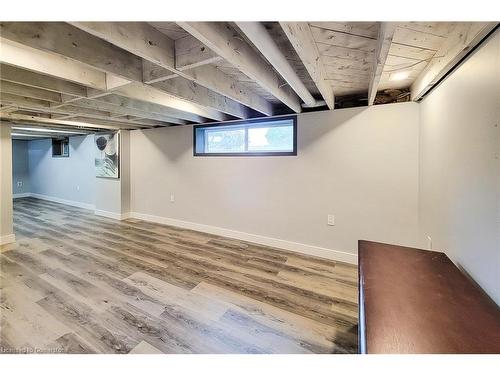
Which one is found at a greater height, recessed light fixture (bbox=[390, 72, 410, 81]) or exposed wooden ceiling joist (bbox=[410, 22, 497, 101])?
recessed light fixture (bbox=[390, 72, 410, 81])

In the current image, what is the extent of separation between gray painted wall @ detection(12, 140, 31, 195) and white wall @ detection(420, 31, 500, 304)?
10595 mm

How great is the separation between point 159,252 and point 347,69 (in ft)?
10.2

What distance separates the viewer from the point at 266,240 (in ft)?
11.2

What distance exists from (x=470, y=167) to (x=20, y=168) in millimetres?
10768

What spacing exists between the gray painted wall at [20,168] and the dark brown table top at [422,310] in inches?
401

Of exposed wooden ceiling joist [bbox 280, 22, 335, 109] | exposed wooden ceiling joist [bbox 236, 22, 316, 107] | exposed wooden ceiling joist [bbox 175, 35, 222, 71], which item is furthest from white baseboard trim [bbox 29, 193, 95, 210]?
exposed wooden ceiling joist [bbox 280, 22, 335, 109]

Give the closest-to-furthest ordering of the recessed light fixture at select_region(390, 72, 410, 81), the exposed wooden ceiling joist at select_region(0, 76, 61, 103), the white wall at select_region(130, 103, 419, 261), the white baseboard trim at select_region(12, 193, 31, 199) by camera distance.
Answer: the recessed light fixture at select_region(390, 72, 410, 81) < the exposed wooden ceiling joist at select_region(0, 76, 61, 103) < the white wall at select_region(130, 103, 419, 261) < the white baseboard trim at select_region(12, 193, 31, 199)

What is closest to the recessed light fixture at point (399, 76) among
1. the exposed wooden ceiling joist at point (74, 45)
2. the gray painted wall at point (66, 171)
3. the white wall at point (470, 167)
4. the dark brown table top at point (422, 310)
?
the white wall at point (470, 167)

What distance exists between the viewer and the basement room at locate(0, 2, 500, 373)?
1.08 meters

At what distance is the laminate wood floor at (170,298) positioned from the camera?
5.19 feet

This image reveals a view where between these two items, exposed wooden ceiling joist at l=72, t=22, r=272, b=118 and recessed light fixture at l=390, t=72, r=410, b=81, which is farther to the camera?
recessed light fixture at l=390, t=72, r=410, b=81

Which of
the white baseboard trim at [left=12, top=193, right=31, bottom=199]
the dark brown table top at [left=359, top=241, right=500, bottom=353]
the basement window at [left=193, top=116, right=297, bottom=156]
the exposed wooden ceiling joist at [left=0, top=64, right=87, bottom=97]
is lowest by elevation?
the dark brown table top at [left=359, top=241, right=500, bottom=353]

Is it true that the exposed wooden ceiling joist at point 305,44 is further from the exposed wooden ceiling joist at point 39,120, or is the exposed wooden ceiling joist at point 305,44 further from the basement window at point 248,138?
the exposed wooden ceiling joist at point 39,120

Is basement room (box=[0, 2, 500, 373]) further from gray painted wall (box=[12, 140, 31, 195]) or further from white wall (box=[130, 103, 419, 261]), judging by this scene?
gray painted wall (box=[12, 140, 31, 195])
